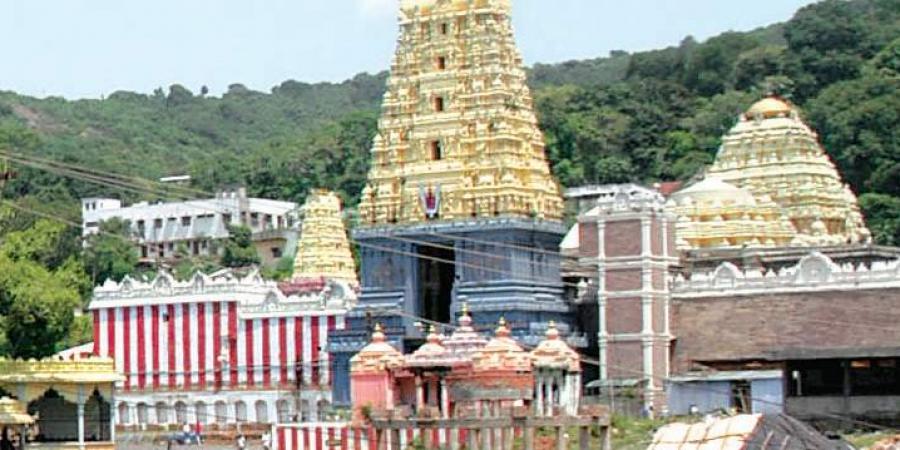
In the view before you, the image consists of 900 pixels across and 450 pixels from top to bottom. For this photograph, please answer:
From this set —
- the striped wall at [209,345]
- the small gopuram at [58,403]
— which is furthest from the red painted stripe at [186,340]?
the small gopuram at [58,403]

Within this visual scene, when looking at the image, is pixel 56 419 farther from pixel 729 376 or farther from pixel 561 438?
pixel 729 376

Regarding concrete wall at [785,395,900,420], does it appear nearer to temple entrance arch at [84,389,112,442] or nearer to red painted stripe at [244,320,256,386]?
temple entrance arch at [84,389,112,442]

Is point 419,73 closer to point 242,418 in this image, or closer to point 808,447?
point 242,418

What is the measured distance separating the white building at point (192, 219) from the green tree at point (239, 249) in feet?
2.99

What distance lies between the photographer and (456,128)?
56.1 m

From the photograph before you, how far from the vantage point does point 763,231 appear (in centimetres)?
6144

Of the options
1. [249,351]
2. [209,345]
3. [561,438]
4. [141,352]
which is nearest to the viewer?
[561,438]

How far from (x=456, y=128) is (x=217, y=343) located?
11325 millimetres

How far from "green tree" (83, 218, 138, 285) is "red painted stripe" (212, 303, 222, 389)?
92.6ft

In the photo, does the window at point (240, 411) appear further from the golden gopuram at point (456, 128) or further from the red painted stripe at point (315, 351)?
the golden gopuram at point (456, 128)

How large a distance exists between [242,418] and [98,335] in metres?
5.60

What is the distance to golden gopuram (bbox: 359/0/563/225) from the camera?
5544 centimetres

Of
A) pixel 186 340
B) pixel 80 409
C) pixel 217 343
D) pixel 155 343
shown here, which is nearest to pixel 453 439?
pixel 80 409

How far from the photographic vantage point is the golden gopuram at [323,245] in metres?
70.1
